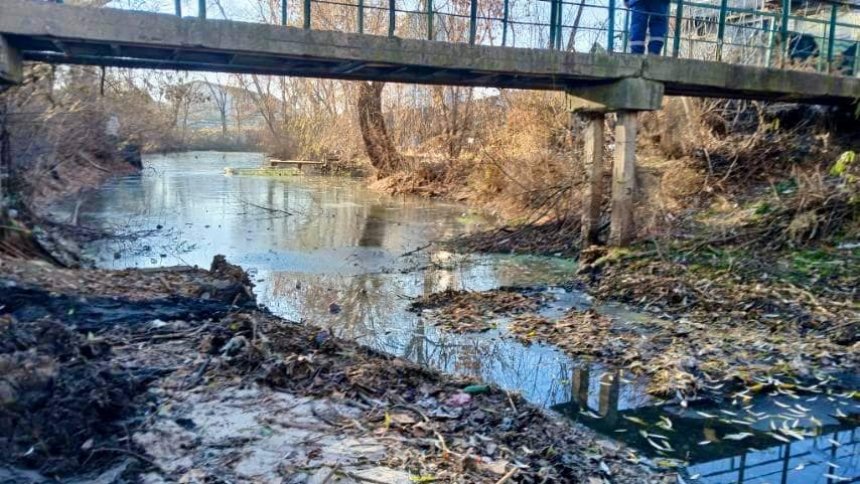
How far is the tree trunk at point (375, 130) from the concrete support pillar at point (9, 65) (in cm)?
1672

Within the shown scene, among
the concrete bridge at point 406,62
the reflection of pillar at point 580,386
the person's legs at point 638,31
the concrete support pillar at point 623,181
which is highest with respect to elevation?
the person's legs at point 638,31

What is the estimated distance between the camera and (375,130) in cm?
2523

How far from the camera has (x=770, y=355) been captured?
680 cm

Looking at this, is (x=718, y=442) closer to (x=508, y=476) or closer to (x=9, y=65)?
(x=508, y=476)

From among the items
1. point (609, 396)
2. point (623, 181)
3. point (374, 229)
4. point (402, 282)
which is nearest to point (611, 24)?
point (623, 181)

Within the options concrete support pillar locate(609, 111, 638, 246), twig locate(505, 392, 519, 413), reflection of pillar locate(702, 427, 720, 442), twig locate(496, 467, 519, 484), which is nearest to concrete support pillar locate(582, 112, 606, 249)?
concrete support pillar locate(609, 111, 638, 246)

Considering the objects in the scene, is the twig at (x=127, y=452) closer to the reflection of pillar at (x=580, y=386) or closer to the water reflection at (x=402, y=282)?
the water reflection at (x=402, y=282)

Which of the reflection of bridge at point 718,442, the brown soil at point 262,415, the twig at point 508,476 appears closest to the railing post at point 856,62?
the reflection of bridge at point 718,442

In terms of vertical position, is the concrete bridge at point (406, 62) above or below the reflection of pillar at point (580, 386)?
above

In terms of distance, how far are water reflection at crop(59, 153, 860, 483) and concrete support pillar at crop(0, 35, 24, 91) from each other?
377 cm

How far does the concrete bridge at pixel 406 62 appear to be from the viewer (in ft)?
25.6

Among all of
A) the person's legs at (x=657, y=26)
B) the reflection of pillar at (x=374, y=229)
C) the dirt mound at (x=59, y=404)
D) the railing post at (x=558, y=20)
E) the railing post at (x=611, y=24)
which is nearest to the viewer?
the dirt mound at (x=59, y=404)

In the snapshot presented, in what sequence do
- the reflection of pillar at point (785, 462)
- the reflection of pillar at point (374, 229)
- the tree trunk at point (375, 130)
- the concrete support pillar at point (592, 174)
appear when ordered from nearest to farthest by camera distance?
the reflection of pillar at point (785, 462) → the concrete support pillar at point (592, 174) → the reflection of pillar at point (374, 229) → the tree trunk at point (375, 130)

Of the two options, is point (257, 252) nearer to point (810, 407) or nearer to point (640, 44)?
point (640, 44)
